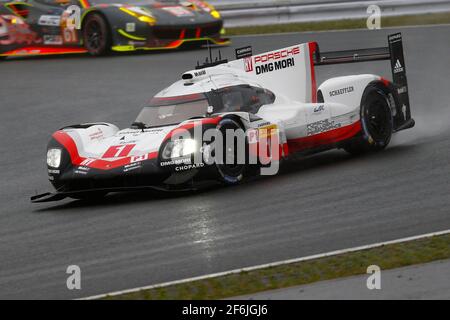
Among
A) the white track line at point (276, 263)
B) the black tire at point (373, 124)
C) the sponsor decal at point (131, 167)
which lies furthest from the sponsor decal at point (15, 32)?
the white track line at point (276, 263)

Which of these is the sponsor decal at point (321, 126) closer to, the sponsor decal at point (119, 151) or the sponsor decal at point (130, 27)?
the sponsor decal at point (119, 151)

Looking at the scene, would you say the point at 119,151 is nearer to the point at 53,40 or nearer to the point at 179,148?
the point at 179,148

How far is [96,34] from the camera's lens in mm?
20312

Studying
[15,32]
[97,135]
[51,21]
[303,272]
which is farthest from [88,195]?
[15,32]

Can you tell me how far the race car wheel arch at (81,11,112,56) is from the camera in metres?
20.0

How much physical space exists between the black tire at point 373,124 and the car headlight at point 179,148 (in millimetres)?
2288

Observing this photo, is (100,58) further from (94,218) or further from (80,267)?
(80,267)

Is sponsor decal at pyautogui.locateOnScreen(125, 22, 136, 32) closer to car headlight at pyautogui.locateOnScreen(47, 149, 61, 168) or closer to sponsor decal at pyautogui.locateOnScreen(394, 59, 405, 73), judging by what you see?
sponsor decal at pyautogui.locateOnScreen(394, 59, 405, 73)

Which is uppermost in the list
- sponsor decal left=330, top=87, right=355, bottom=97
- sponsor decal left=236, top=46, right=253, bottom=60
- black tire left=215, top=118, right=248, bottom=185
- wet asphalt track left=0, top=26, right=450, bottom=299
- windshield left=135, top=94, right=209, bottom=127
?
sponsor decal left=236, top=46, right=253, bottom=60

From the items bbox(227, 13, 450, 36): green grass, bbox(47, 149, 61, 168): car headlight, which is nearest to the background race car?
bbox(227, 13, 450, 36): green grass

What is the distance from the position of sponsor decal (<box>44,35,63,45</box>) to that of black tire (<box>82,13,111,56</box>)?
1.52 ft

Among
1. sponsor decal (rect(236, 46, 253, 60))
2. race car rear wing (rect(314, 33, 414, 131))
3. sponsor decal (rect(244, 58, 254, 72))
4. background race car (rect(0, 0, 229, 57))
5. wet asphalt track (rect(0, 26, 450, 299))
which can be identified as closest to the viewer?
wet asphalt track (rect(0, 26, 450, 299))
